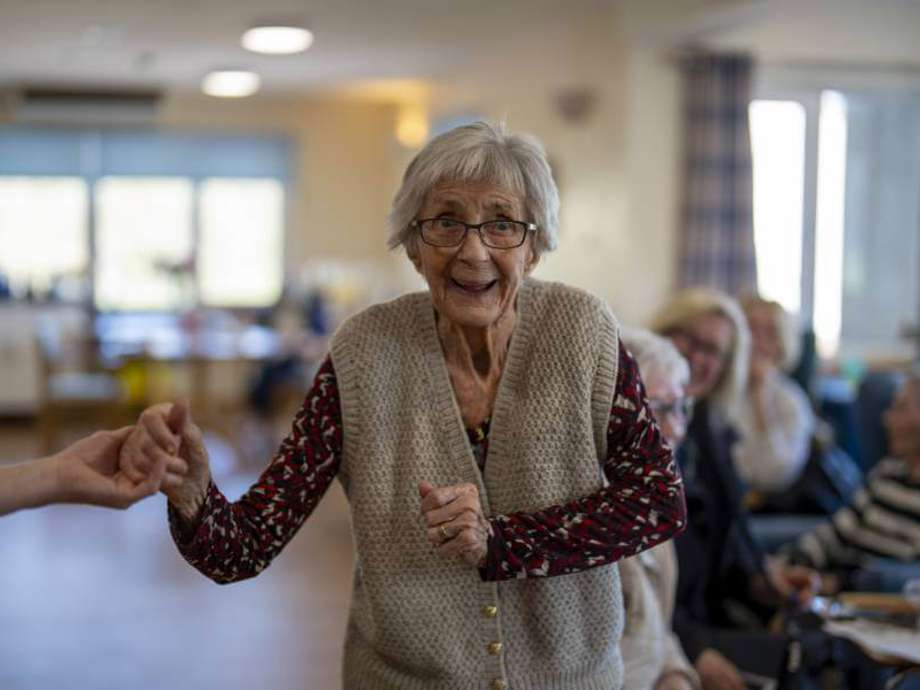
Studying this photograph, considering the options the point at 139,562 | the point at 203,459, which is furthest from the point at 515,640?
the point at 139,562

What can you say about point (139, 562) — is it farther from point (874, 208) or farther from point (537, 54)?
point (874, 208)

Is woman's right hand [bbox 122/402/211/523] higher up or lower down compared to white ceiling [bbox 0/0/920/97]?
lower down

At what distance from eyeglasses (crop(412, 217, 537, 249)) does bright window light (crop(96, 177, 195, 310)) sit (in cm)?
838

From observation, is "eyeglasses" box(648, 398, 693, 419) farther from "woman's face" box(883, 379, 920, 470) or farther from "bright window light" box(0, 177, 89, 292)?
"bright window light" box(0, 177, 89, 292)

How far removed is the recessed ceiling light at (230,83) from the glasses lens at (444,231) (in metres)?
7.08

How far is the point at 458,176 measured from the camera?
58.7 inches

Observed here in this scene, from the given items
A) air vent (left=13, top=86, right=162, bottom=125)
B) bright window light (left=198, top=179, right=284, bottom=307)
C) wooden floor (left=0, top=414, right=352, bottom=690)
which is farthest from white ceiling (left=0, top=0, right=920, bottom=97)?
wooden floor (left=0, top=414, right=352, bottom=690)

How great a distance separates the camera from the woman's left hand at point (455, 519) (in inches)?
53.9

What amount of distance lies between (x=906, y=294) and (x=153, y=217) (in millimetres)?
5868

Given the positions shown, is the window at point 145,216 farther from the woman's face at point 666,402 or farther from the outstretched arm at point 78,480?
the outstretched arm at point 78,480

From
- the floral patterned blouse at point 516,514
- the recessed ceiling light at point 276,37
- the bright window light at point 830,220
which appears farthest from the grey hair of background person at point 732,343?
the bright window light at point 830,220

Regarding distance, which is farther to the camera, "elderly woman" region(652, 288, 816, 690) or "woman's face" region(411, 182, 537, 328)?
"elderly woman" region(652, 288, 816, 690)

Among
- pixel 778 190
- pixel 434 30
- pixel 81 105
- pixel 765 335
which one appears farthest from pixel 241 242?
pixel 765 335

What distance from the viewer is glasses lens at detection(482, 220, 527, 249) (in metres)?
1.50
